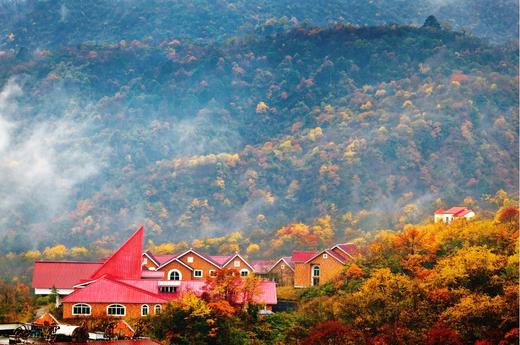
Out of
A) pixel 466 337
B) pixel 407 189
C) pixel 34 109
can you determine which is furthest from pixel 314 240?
pixel 34 109

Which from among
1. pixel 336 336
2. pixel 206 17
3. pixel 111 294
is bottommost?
pixel 336 336

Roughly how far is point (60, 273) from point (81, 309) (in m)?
9.05

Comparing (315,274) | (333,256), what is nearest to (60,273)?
(315,274)

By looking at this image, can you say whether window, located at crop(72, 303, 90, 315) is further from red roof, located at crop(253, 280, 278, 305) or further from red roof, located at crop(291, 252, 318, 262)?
red roof, located at crop(291, 252, 318, 262)

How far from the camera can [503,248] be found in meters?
47.2

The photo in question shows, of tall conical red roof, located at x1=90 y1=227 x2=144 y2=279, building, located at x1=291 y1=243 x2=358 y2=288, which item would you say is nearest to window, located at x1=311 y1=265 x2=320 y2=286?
building, located at x1=291 y1=243 x2=358 y2=288

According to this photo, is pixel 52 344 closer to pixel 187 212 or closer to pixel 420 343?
pixel 420 343

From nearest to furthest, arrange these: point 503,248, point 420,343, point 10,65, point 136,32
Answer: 1. point 420,343
2. point 503,248
3. point 10,65
4. point 136,32

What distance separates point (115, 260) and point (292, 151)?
57.3 meters

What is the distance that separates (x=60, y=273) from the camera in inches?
2203

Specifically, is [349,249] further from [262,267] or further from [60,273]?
[60,273]

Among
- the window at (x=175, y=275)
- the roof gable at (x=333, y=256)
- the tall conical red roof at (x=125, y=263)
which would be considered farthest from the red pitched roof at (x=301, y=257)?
the tall conical red roof at (x=125, y=263)

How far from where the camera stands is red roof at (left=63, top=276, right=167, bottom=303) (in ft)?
155

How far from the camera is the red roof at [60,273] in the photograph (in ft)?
180
